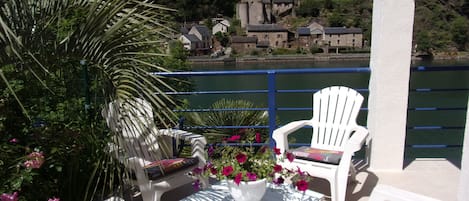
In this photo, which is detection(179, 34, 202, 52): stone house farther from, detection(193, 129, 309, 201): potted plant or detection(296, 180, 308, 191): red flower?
detection(296, 180, 308, 191): red flower

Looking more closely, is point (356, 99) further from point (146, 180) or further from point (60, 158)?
point (60, 158)

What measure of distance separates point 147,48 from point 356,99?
1.71 meters

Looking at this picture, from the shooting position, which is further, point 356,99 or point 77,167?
point 356,99

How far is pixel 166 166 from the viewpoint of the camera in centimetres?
254

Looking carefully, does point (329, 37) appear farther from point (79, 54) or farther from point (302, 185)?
point (79, 54)

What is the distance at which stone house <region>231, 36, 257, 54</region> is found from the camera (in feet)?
153

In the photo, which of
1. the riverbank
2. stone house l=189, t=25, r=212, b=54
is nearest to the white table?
the riverbank

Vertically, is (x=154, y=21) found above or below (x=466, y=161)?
above

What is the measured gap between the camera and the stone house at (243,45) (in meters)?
46.8

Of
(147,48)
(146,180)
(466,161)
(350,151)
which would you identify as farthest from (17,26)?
(466,161)

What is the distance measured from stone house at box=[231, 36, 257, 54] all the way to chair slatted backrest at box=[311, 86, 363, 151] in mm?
42821

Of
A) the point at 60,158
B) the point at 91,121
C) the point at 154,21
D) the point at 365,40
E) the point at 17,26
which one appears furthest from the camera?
the point at 365,40

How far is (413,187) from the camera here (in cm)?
297

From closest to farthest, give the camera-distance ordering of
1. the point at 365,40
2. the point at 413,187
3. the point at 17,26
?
the point at 17,26, the point at 413,187, the point at 365,40
